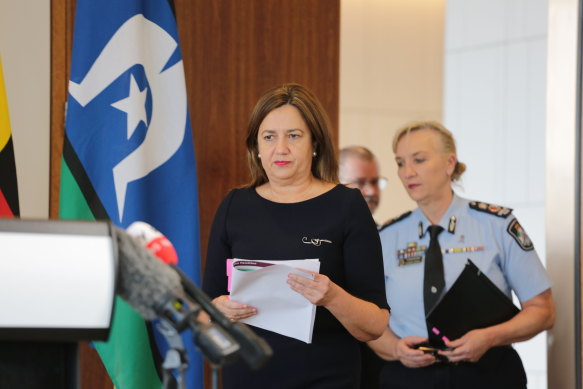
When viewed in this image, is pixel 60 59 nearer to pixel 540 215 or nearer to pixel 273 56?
pixel 273 56

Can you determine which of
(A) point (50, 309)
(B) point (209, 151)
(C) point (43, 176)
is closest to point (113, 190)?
(C) point (43, 176)

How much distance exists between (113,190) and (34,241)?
6.30 feet

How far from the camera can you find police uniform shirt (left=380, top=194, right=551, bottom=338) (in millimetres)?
3232

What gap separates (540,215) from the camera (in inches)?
200

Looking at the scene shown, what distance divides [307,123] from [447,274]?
1112mm

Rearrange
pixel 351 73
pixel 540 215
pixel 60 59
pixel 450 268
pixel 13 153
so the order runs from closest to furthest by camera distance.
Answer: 1. pixel 13 153
2. pixel 60 59
3. pixel 450 268
4. pixel 540 215
5. pixel 351 73

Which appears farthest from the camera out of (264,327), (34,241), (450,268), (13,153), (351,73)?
(351,73)

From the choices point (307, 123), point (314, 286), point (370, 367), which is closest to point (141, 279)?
point (314, 286)

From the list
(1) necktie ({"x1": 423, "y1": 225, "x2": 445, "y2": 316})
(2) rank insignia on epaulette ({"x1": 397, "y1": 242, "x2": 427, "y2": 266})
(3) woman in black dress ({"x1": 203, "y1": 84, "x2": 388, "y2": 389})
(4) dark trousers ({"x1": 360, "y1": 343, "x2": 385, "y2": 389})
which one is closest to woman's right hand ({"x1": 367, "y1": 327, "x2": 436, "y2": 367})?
(1) necktie ({"x1": 423, "y1": 225, "x2": 445, "y2": 316})

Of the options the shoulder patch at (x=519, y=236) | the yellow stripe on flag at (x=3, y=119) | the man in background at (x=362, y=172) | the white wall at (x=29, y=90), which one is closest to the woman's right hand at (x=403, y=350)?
the shoulder patch at (x=519, y=236)

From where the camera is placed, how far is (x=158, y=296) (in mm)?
1091

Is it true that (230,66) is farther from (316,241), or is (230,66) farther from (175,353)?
(175,353)

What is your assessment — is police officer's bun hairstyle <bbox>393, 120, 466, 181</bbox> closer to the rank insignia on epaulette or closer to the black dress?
the rank insignia on epaulette

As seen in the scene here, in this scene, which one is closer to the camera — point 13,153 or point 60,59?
point 13,153
